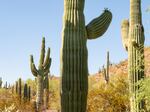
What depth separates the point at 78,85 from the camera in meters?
11.1

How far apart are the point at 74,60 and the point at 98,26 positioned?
144 centimetres

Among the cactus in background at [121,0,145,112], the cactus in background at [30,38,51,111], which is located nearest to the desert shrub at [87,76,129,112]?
the cactus in background at [30,38,51,111]

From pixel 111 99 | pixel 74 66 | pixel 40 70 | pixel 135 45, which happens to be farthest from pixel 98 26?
pixel 111 99

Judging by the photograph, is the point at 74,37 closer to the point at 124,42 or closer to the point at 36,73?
the point at 124,42

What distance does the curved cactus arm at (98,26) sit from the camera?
11.9 meters

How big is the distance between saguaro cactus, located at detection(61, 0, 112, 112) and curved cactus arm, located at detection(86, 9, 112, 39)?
0.28 m

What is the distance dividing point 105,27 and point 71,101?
247 centimetres

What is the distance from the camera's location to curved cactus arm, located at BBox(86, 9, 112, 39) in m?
11.9

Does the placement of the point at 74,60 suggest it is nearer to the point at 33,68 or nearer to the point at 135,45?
the point at 135,45

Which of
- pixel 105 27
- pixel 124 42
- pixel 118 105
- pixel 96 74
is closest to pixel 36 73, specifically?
pixel 118 105

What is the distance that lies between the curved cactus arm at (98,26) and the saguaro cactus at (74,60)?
283mm

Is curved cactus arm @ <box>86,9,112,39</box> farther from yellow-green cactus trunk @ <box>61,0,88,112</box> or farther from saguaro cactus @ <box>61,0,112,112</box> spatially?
yellow-green cactus trunk @ <box>61,0,88,112</box>

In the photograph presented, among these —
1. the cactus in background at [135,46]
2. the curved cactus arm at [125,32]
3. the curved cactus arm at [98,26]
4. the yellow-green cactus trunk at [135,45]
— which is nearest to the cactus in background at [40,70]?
the curved cactus arm at [125,32]

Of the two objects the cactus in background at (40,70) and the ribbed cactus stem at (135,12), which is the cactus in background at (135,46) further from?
the cactus in background at (40,70)
